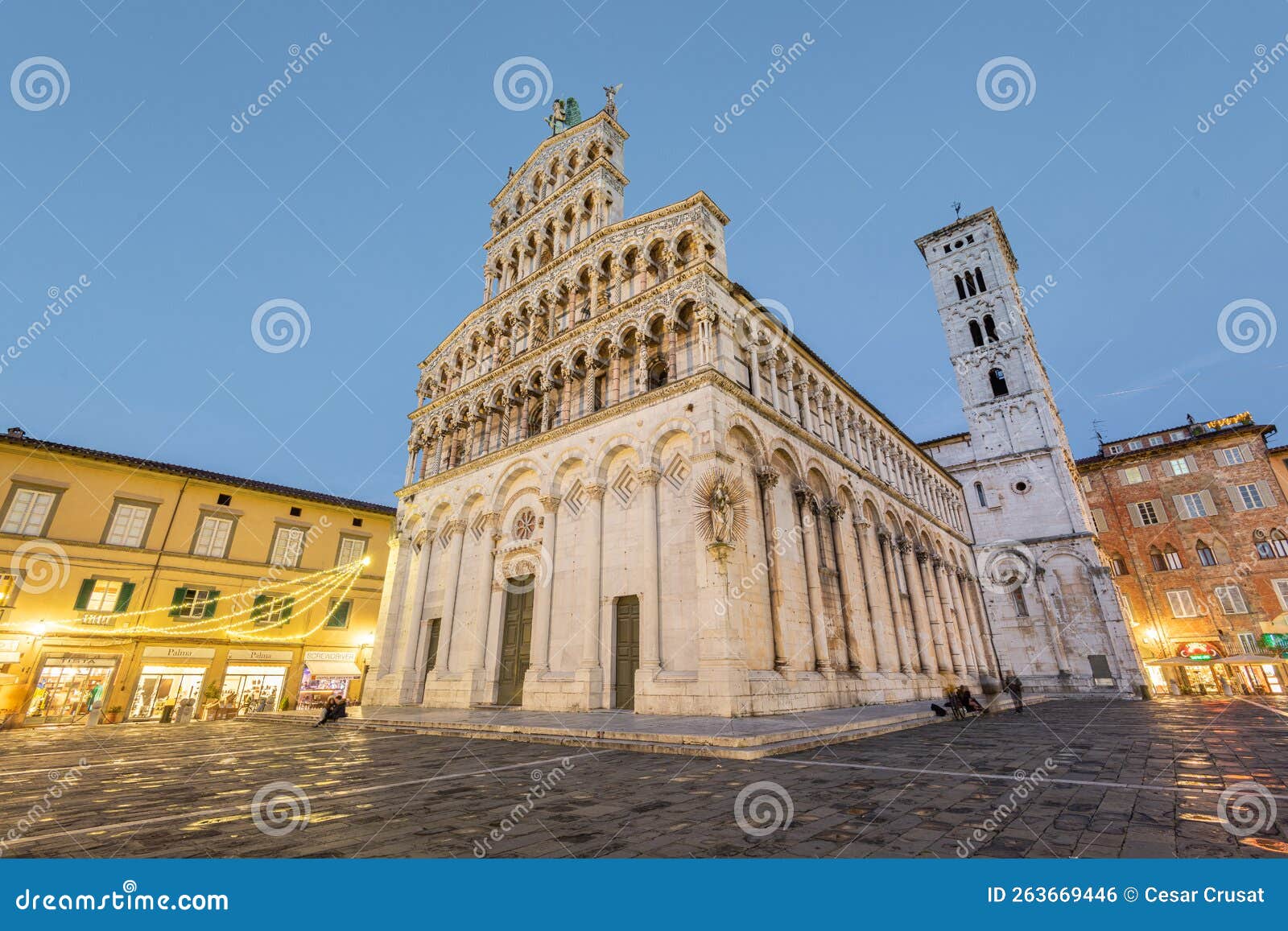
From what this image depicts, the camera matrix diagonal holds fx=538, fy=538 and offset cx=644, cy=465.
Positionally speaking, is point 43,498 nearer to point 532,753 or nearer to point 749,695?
point 532,753

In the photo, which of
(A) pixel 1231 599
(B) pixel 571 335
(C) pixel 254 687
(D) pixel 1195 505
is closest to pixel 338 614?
(C) pixel 254 687

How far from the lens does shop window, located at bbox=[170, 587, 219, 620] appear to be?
23891 mm

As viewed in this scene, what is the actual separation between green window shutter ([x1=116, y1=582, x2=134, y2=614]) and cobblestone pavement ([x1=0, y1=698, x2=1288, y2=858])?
16.1 metres

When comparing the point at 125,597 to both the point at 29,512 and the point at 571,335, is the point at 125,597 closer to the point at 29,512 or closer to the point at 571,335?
the point at 29,512

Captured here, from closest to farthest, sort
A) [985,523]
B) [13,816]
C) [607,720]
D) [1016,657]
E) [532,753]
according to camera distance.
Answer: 1. [13,816]
2. [532,753]
3. [607,720]
4. [1016,657]
5. [985,523]

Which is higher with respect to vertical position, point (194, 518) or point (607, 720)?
point (194, 518)

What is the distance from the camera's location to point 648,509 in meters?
15.4

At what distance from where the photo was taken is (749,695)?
12.5m

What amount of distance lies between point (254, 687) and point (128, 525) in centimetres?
914

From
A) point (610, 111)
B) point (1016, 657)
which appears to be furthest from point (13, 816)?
point (1016, 657)

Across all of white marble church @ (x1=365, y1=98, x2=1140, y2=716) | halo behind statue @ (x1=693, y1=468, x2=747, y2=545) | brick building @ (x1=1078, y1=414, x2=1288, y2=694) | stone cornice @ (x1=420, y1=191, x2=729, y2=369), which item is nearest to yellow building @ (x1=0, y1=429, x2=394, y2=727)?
white marble church @ (x1=365, y1=98, x2=1140, y2=716)

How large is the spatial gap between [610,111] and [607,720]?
24.7m

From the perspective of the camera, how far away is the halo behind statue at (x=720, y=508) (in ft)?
43.9

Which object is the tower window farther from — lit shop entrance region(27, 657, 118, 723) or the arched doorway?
lit shop entrance region(27, 657, 118, 723)
